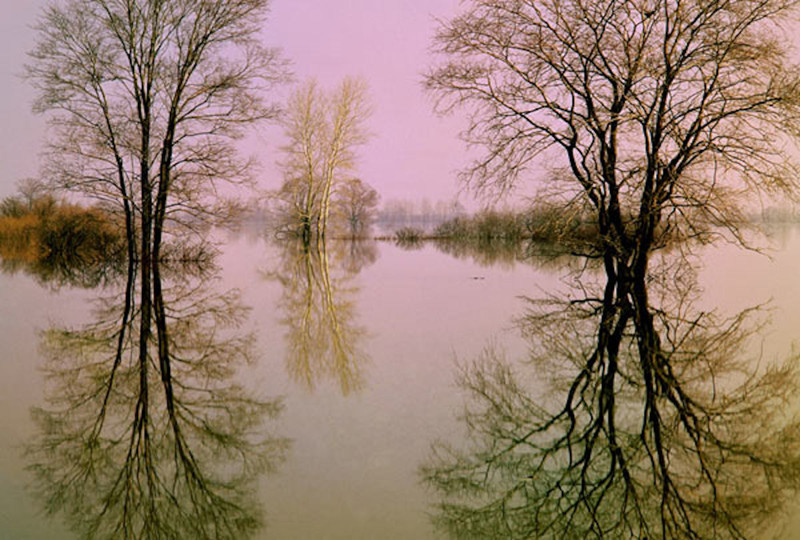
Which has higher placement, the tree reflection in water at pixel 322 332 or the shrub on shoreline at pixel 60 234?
the shrub on shoreline at pixel 60 234

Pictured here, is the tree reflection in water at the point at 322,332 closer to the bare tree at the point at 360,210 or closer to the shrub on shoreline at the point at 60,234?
the shrub on shoreline at the point at 60,234

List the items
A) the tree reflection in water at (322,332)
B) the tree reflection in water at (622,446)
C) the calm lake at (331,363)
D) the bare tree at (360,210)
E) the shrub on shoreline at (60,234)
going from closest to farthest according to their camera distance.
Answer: the tree reflection in water at (622,446)
the calm lake at (331,363)
the tree reflection in water at (322,332)
the shrub on shoreline at (60,234)
the bare tree at (360,210)

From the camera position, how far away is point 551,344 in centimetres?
568

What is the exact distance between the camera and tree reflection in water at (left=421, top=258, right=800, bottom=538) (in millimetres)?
2402

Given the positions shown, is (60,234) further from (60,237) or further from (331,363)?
(331,363)

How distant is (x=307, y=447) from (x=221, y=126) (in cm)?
1354

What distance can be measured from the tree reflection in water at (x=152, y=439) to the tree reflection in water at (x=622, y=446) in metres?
1.13

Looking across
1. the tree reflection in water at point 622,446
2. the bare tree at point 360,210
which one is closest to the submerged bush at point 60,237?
the tree reflection in water at point 622,446

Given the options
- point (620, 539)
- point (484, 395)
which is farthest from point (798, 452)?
point (484, 395)

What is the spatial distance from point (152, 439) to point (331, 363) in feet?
6.32

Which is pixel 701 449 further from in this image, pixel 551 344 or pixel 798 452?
pixel 551 344

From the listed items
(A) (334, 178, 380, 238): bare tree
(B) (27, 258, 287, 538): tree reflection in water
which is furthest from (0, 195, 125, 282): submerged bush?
(A) (334, 178, 380, 238): bare tree

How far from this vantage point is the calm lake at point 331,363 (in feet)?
8.21

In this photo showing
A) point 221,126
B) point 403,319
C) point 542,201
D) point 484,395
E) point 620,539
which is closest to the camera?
point 620,539
